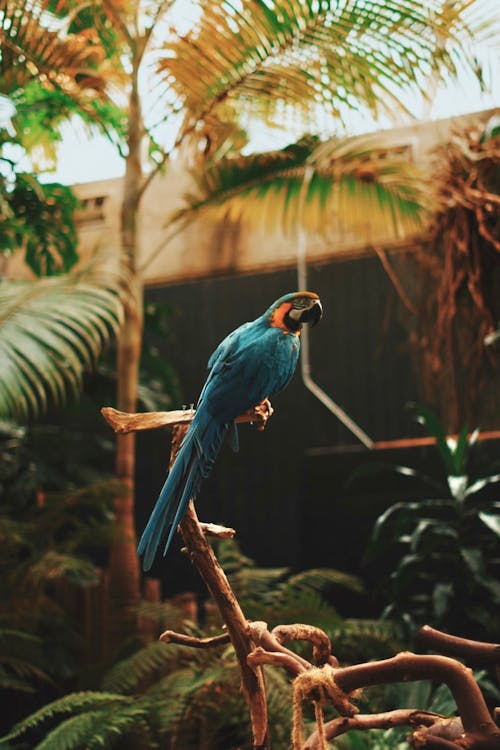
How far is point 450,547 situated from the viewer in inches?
99.2

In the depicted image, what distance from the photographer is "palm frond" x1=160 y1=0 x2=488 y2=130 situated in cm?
198

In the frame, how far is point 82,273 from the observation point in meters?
2.63

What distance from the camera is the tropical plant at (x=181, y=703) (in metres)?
2.01

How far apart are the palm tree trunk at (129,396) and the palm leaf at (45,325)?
0.12 meters

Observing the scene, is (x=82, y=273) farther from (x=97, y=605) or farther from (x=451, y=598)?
(x=451, y=598)

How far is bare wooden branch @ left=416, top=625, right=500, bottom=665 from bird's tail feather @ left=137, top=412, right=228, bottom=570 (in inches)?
11.9

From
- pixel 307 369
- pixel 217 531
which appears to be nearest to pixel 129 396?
pixel 307 369

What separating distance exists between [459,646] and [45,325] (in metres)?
1.88

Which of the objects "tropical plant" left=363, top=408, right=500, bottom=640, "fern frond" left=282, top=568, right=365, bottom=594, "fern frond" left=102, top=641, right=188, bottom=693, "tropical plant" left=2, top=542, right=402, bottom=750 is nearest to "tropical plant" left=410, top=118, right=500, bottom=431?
"tropical plant" left=363, top=408, right=500, bottom=640

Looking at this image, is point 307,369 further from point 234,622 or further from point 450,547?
point 234,622

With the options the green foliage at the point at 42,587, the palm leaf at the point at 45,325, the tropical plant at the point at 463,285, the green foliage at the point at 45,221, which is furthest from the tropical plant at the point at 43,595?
the tropical plant at the point at 463,285

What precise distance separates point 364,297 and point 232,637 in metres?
1.83

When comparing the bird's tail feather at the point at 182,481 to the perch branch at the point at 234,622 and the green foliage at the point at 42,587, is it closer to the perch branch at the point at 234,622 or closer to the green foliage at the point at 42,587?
the perch branch at the point at 234,622

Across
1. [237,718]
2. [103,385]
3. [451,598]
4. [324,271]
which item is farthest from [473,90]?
[103,385]
